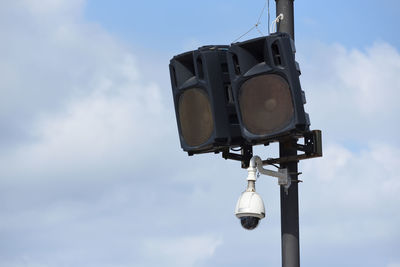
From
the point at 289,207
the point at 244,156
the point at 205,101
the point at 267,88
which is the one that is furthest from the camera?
the point at 244,156

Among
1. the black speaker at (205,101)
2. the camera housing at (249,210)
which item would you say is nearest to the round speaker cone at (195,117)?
the black speaker at (205,101)

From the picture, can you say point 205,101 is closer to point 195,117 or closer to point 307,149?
point 195,117

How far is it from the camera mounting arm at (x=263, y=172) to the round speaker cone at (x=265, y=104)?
31.5 inches

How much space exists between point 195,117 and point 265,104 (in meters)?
1.11

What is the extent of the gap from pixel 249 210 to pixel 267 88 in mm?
1392

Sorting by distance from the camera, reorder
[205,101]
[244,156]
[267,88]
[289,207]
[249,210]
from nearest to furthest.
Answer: [267,88], [249,210], [205,101], [289,207], [244,156]

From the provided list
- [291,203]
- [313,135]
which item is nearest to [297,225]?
[291,203]

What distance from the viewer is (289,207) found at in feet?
41.5

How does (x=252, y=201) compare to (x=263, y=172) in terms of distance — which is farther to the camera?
(x=263, y=172)

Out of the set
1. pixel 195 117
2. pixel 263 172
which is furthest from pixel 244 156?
pixel 195 117

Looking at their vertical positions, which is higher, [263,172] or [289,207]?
[263,172]

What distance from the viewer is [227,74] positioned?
1247cm

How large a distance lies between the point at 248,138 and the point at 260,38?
1071 millimetres

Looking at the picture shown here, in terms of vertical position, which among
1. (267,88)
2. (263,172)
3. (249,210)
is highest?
(267,88)
